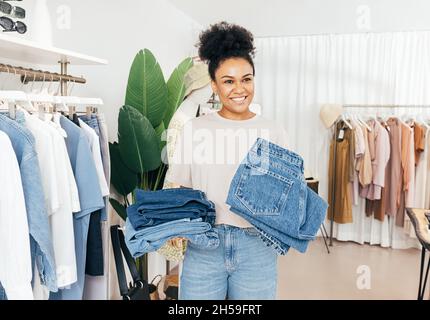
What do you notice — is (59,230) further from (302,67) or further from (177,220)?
(302,67)

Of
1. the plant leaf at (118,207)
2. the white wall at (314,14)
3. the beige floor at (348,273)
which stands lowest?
the beige floor at (348,273)

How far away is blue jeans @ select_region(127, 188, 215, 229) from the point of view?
1084 millimetres

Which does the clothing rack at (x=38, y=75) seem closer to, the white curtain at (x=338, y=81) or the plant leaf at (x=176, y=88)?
the plant leaf at (x=176, y=88)

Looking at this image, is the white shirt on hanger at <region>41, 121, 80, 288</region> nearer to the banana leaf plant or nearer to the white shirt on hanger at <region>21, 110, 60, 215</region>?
the white shirt on hanger at <region>21, 110, 60, 215</region>

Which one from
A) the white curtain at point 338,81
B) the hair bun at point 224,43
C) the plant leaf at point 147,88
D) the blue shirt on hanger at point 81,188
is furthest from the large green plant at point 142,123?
the white curtain at point 338,81

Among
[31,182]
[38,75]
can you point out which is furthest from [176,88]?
[31,182]

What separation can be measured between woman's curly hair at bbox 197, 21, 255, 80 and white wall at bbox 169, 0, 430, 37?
1.92 meters

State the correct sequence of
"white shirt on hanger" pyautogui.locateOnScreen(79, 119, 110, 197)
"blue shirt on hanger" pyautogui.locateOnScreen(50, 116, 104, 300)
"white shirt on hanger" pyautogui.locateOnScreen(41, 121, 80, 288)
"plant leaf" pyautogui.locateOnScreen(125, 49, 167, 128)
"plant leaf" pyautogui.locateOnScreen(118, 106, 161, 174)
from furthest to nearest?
"plant leaf" pyautogui.locateOnScreen(125, 49, 167, 128) → "plant leaf" pyautogui.locateOnScreen(118, 106, 161, 174) → "white shirt on hanger" pyautogui.locateOnScreen(79, 119, 110, 197) → "blue shirt on hanger" pyautogui.locateOnScreen(50, 116, 104, 300) → "white shirt on hanger" pyautogui.locateOnScreen(41, 121, 80, 288)

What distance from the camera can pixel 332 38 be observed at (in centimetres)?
380

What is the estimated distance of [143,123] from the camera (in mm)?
1861

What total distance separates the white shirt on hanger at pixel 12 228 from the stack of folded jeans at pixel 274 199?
57cm

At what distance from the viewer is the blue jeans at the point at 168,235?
104cm

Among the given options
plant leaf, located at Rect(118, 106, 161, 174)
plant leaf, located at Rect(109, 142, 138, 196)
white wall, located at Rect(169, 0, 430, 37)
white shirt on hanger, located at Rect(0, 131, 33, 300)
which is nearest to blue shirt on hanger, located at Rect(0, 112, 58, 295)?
white shirt on hanger, located at Rect(0, 131, 33, 300)

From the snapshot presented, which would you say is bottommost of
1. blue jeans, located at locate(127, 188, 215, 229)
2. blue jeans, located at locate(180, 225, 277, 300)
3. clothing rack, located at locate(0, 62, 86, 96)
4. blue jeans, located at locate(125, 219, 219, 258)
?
blue jeans, located at locate(180, 225, 277, 300)
